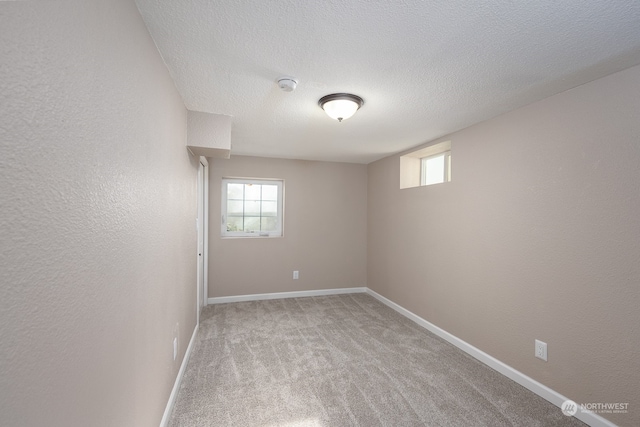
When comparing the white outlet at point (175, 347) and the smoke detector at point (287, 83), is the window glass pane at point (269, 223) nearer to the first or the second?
the white outlet at point (175, 347)

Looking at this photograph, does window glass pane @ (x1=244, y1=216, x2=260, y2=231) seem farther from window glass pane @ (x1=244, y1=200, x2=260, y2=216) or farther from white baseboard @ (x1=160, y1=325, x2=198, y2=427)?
white baseboard @ (x1=160, y1=325, x2=198, y2=427)

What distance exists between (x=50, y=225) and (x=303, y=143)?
2932 millimetres

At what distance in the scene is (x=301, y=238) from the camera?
4418mm

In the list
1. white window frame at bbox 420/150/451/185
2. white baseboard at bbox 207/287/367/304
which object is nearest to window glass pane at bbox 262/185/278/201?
white baseboard at bbox 207/287/367/304

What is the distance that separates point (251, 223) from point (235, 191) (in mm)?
546

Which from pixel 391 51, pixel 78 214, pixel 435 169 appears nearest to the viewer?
pixel 78 214

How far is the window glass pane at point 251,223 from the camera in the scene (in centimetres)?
424

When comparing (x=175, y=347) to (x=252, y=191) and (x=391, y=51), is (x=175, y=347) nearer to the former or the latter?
(x=391, y=51)

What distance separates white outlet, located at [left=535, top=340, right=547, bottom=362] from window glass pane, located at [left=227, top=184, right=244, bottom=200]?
376 cm

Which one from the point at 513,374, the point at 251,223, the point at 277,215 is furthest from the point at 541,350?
the point at 251,223

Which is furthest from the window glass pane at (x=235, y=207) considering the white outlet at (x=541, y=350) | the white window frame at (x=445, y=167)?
the white outlet at (x=541, y=350)

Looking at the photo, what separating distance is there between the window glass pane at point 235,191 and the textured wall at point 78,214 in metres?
2.68

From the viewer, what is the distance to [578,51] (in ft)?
4.77

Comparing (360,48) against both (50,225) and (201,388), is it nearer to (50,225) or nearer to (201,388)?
(50,225)
